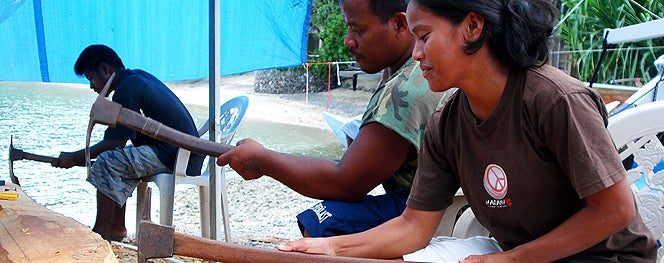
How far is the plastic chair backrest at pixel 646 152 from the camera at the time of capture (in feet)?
6.56

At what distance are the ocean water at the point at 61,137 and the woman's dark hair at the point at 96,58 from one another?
1215 millimetres

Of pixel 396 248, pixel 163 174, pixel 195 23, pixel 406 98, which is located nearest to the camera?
pixel 396 248

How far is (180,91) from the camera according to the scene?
1466cm

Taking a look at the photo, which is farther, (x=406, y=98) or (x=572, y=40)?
(x=572, y=40)

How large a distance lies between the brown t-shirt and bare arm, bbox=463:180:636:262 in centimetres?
4

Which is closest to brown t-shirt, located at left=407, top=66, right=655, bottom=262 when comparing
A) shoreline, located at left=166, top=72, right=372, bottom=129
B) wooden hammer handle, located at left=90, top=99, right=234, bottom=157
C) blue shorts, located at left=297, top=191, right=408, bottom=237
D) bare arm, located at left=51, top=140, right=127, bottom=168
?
blue shorts, located at left=297, top=191, right=408, bottom=237

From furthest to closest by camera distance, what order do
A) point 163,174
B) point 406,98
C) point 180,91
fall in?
point 180,91 < point 163,174 < point 406,98

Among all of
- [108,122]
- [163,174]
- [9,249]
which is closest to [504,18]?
[108,122]

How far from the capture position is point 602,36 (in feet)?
26.9

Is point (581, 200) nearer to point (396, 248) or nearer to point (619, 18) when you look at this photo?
point (396, 248)

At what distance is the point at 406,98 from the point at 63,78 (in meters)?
3.24

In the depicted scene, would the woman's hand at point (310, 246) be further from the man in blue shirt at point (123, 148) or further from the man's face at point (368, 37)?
the man in blue shirt at point (123, 148)

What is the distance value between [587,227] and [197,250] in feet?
2.77

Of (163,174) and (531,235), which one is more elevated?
(531,235)
